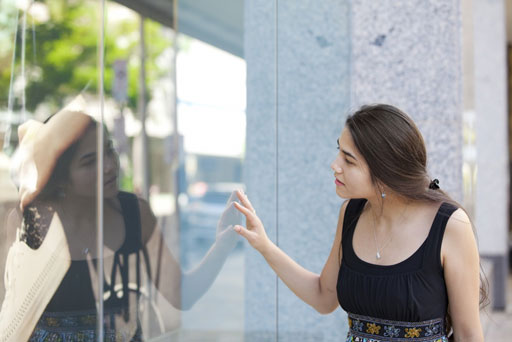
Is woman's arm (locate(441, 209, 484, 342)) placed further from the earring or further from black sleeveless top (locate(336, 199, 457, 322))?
the earring

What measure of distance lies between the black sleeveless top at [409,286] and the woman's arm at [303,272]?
8.8 inches

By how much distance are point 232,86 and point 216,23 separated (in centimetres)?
36

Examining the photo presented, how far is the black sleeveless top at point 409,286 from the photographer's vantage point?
1879mm

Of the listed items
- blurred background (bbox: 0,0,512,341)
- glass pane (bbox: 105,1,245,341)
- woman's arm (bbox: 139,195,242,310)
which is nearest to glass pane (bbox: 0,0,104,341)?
glass pane (bbox: 105,1,245,341)

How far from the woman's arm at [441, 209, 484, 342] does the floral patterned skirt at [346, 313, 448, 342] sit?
0.07 m

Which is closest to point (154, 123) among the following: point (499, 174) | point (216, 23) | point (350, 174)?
point (499, 174)

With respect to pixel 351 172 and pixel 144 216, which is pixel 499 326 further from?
pixel 351 172

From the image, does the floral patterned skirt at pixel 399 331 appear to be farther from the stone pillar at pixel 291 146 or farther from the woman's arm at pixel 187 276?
the stone pillar at pixel 291 146

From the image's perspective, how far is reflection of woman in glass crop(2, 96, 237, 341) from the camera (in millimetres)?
2279

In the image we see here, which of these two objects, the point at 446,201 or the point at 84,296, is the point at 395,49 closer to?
the point at 446,201

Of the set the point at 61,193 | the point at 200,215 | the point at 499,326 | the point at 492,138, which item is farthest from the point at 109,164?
the point at 492,138

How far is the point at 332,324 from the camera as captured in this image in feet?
10.3

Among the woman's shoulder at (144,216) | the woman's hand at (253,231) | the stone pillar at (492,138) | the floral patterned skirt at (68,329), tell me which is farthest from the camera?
the stone pillar at (492,138)

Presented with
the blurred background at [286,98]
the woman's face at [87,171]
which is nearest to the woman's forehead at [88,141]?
the woman's face at [87,171]
